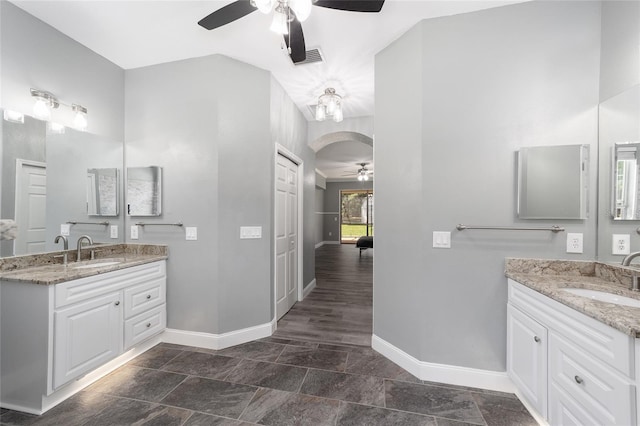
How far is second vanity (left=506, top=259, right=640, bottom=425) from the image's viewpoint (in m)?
0.98

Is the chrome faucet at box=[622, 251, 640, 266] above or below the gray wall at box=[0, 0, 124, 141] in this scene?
below

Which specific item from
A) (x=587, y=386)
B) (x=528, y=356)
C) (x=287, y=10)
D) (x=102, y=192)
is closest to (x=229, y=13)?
(x=287, y=10)

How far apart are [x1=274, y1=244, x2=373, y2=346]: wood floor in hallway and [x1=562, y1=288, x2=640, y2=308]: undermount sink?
1.71 meters

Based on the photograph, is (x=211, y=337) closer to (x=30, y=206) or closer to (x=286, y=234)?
(x=286, y=234)

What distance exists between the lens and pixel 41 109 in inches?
77.9

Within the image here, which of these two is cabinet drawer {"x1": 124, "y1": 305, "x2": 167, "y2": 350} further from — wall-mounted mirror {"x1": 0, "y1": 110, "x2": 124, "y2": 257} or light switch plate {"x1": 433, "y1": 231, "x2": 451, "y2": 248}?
light switch plate {"x1": 433, "y1": 231, "x2": 451, "y2": 248}

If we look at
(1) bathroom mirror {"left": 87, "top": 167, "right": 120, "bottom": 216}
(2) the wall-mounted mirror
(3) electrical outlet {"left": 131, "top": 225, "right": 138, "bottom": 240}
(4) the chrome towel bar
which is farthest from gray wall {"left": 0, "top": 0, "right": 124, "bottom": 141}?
(4) the chrome towel bar

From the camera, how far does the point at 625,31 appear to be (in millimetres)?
1568

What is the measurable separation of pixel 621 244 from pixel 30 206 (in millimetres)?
4293

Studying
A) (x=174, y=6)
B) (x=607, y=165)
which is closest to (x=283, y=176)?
(x=174, y=6)

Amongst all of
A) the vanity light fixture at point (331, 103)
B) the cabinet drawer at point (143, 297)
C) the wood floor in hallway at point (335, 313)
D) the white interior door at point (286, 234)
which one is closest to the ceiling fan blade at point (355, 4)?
the vanity light fixture at point (331, 103)

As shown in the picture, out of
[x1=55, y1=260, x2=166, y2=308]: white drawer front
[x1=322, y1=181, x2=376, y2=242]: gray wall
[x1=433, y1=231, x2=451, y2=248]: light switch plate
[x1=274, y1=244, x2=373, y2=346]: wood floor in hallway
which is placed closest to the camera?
[x1=55, y1=260, x2=166, y2=308]: white drawer front

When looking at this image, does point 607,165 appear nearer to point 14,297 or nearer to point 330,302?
point 330,302

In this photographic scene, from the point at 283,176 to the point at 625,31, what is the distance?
3.02 meters
